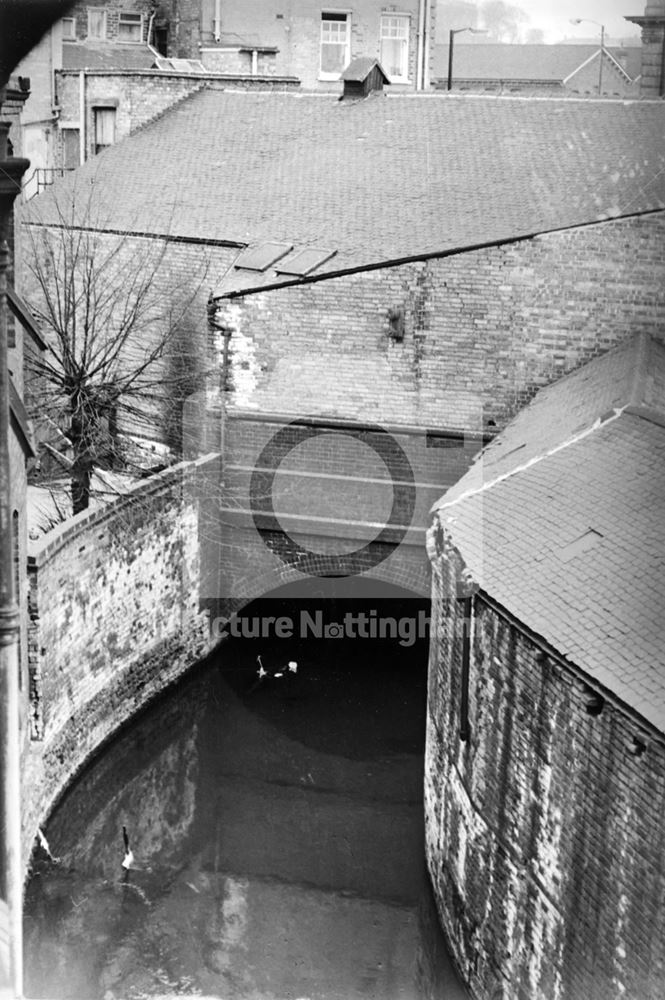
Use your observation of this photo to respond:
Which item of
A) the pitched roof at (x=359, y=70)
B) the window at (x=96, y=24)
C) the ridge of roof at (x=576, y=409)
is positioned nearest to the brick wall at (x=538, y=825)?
the ridge of roof at (x=576, y=409)

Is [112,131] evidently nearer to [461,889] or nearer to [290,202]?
[290,202]

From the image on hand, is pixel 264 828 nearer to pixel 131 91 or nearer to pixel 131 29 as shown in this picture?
pixel 131 91

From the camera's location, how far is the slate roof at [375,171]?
17.8 m

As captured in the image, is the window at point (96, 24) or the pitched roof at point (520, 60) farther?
the pitched roof at point (520, 60)

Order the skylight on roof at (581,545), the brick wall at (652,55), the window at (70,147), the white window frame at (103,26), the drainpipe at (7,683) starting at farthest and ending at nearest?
the white window frame at (103,26), the window at (70,147), the brick wall at (652,55), the skylight on roof at (581,545), the drainpipe at (7,683)

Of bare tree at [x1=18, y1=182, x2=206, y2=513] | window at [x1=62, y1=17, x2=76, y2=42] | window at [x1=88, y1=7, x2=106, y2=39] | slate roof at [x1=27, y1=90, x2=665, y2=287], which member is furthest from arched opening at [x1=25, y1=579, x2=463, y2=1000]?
window at [x1=88, y1=7, x2=106, y2=39]

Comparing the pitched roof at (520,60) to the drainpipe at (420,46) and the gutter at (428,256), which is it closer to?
the drainpipe at (420,46)

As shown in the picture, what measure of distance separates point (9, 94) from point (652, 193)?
8465 mm

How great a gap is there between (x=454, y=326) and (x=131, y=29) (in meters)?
15.5

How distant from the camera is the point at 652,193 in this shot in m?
17.1

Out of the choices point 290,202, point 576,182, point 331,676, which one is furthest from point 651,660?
point 290,202

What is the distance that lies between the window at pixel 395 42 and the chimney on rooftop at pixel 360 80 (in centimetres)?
911

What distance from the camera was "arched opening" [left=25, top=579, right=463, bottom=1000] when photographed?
11.7 m

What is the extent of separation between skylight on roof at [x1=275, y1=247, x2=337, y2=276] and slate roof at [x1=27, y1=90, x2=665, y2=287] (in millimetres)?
170
